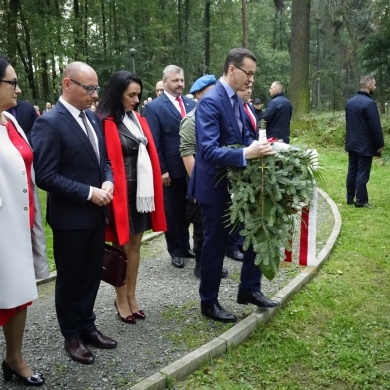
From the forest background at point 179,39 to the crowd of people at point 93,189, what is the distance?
15270 mm

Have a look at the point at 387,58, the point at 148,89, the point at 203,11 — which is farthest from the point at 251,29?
the point at 387,58

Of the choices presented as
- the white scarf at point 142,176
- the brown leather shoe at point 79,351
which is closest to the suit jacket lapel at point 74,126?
the white scarf at point 142,176

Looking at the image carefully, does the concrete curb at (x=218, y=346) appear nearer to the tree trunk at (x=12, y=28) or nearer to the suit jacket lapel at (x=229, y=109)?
the suit jacket lapel at (x=229, y=109)

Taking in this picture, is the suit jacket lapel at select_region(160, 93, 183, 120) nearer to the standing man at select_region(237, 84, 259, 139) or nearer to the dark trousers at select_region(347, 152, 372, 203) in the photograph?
the standing man at select_region(237, 84, 259, 139)

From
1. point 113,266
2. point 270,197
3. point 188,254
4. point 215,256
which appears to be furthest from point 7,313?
point 188,254

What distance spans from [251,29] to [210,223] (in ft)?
149

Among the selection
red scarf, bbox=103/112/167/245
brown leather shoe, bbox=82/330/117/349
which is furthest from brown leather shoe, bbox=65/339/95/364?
red scarf, bbox=103/112/167/245

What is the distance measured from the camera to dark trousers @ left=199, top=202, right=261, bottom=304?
3861 mm

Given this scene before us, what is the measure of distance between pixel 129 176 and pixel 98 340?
1.30 m

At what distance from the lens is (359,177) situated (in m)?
8.28

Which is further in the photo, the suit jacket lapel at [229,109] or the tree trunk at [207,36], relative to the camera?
the tree trunk at [207,36]

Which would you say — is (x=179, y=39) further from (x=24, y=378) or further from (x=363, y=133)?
(x=24, y=378)

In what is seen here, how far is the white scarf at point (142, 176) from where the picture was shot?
12.8ft

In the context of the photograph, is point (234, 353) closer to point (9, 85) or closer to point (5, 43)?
point (9, 85)
